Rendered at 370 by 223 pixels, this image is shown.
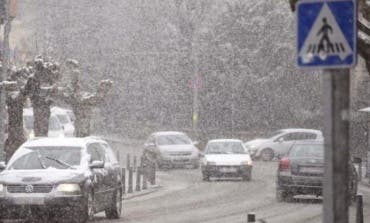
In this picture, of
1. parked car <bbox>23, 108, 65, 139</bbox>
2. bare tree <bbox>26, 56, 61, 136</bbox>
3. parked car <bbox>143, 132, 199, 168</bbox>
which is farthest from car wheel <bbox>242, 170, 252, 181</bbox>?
parked car <bbox>23, 108, 65, 139</bbox>

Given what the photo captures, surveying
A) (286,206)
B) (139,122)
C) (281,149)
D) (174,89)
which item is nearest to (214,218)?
(286,206)

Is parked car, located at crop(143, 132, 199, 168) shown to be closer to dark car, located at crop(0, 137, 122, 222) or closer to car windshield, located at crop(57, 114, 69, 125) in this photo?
car windshield, located at crop(57, 114, 69, 125)

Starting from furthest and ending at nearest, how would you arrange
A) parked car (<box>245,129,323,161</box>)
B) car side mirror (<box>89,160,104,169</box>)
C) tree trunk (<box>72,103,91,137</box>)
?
1. parked car (<box>245,129,323,161</box>)
2. tree trunk (<box>72,103,91,137</box>)
3. car side mirror (<box>89,160,104,169</box>)

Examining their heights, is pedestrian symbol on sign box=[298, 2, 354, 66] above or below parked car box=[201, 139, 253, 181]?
above

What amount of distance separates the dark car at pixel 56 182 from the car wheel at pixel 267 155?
30.1m

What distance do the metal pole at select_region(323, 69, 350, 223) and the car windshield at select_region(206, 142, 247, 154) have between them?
90.3 ft

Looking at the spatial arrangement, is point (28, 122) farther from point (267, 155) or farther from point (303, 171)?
point (303, 171)

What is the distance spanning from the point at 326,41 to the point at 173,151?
110 feet

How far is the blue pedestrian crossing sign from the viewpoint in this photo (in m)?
7.53

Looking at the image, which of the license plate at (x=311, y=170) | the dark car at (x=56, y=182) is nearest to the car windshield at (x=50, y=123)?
the license plate at (x=311, y=170)

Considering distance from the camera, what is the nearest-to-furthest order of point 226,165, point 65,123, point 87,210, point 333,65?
point 333,65, point 87,210, point 226,165, point 65,123

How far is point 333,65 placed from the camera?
7484 millimetres

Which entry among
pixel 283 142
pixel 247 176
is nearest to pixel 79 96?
pixel 247 176

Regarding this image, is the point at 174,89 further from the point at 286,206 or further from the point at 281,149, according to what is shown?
the point at 286,206
